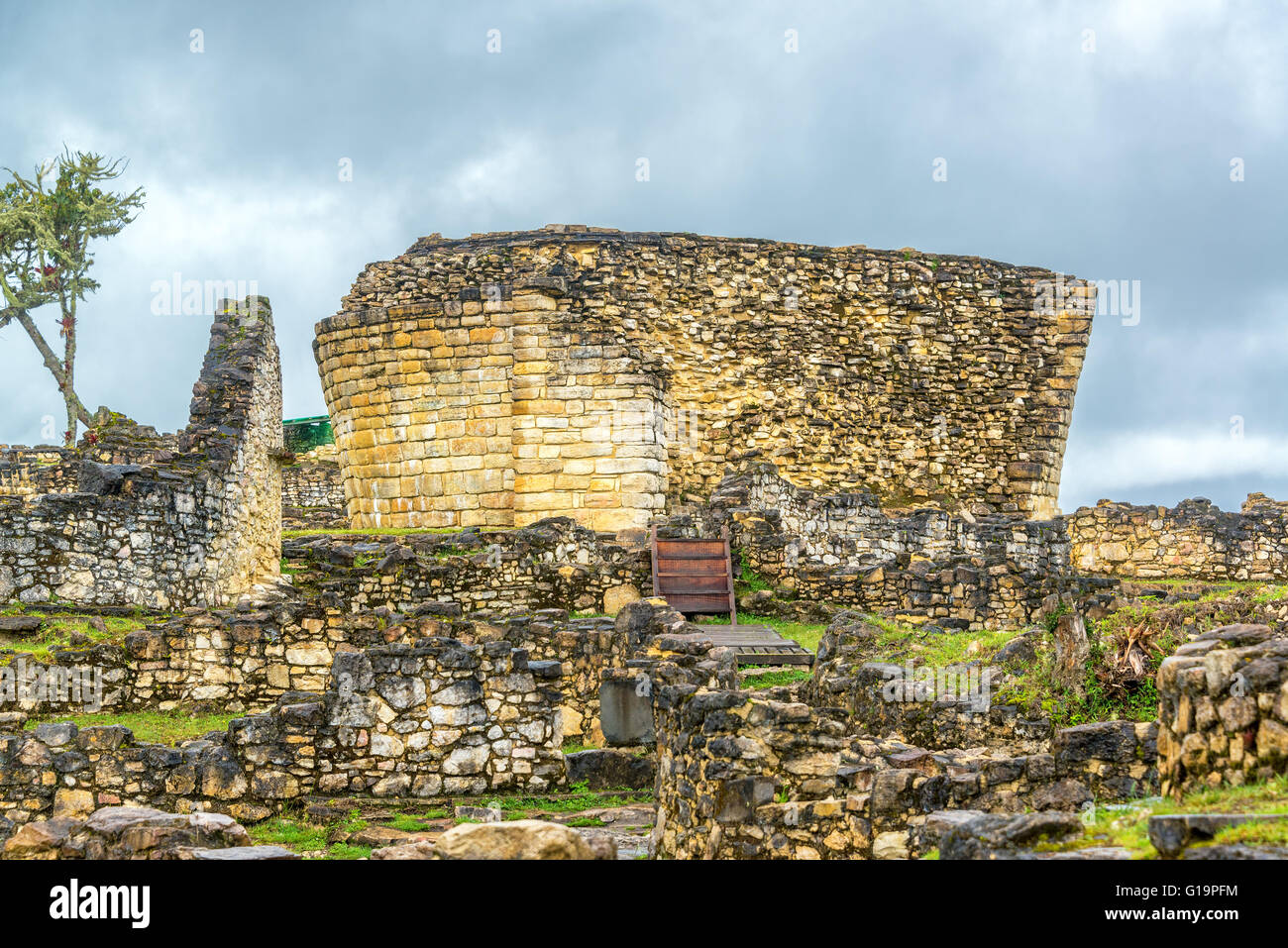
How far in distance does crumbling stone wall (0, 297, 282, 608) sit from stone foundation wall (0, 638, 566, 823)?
5.05 meters

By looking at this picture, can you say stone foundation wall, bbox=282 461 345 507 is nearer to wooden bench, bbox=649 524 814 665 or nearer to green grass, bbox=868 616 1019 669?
wooden bench, bbox=649 524 814 665

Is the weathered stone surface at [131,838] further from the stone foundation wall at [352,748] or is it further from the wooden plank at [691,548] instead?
the wooden plank at [691,548]

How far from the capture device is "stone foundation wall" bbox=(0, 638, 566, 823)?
27.5 feet

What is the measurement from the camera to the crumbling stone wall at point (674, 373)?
19125mm

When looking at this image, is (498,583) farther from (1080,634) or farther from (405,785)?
(1080,634)

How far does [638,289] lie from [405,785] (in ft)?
52.4

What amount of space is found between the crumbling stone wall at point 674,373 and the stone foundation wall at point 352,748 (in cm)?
963

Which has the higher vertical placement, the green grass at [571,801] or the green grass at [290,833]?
the green grass at [290,833]

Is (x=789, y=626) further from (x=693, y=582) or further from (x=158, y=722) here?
(x=158, y=722)

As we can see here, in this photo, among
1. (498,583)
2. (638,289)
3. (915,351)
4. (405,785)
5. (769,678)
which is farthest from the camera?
(915,351)

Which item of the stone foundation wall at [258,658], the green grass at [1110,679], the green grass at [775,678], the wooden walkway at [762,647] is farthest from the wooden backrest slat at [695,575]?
the green grass at [1110,679]

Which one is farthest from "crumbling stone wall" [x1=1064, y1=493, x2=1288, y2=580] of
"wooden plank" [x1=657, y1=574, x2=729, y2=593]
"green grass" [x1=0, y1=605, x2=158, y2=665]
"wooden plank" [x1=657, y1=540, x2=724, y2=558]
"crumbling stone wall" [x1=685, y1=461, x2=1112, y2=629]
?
"green grass" [x1=0, y1=605, x2=158, y2=665]
